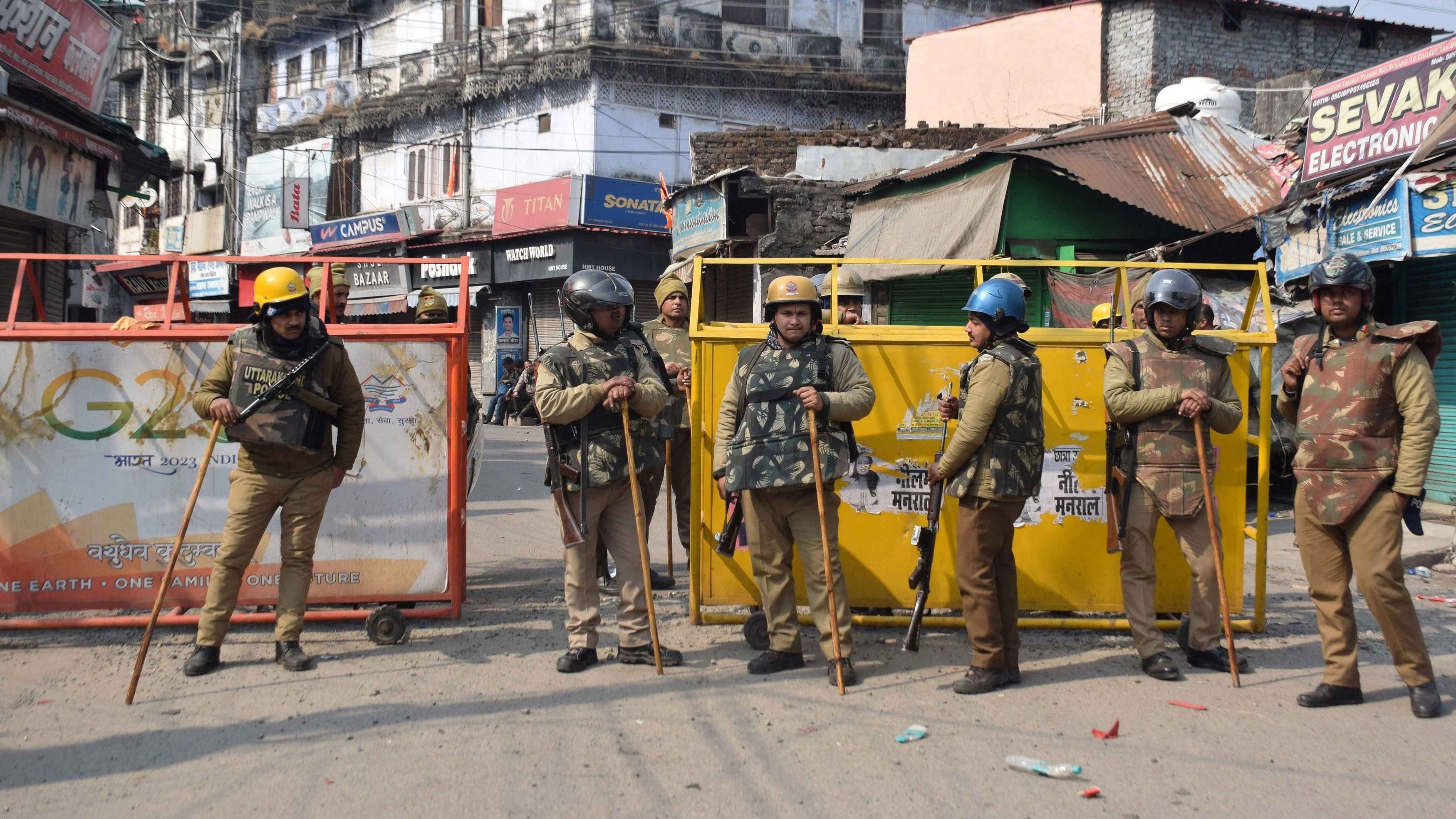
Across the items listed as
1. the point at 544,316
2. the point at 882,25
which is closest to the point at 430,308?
the point at 544,316

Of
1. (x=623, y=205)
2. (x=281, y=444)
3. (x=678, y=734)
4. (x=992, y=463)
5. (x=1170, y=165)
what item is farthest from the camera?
(x=623, y=205)

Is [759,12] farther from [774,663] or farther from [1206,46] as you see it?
[774,663]

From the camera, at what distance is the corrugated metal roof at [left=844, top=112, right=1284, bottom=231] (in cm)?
1132

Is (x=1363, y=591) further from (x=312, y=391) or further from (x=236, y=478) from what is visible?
(x=236, y=478)

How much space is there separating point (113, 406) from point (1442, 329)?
1112 centimetres

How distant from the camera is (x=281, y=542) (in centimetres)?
527

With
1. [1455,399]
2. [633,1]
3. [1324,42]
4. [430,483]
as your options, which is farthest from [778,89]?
[430,483]

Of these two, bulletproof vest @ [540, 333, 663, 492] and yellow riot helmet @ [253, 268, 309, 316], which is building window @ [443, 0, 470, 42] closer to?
yellow riot helmet @ [253, 268, 309, 316]

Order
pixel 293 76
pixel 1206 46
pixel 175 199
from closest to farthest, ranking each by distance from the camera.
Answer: pixel 1206 46, pixel 293 76, pixel 175 199

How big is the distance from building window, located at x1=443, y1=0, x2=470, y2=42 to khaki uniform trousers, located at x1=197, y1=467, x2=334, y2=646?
1098 inches

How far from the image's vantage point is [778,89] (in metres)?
29.1

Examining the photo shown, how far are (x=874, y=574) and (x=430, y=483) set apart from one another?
8.22ft

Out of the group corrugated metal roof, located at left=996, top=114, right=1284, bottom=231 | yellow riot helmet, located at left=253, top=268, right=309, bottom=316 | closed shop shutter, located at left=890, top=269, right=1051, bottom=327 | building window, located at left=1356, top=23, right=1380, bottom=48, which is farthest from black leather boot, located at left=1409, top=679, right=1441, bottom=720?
building window, located at left=1356, top=23, right=1380, bottom=48

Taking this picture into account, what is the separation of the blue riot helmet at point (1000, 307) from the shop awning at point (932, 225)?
6.52 metres
